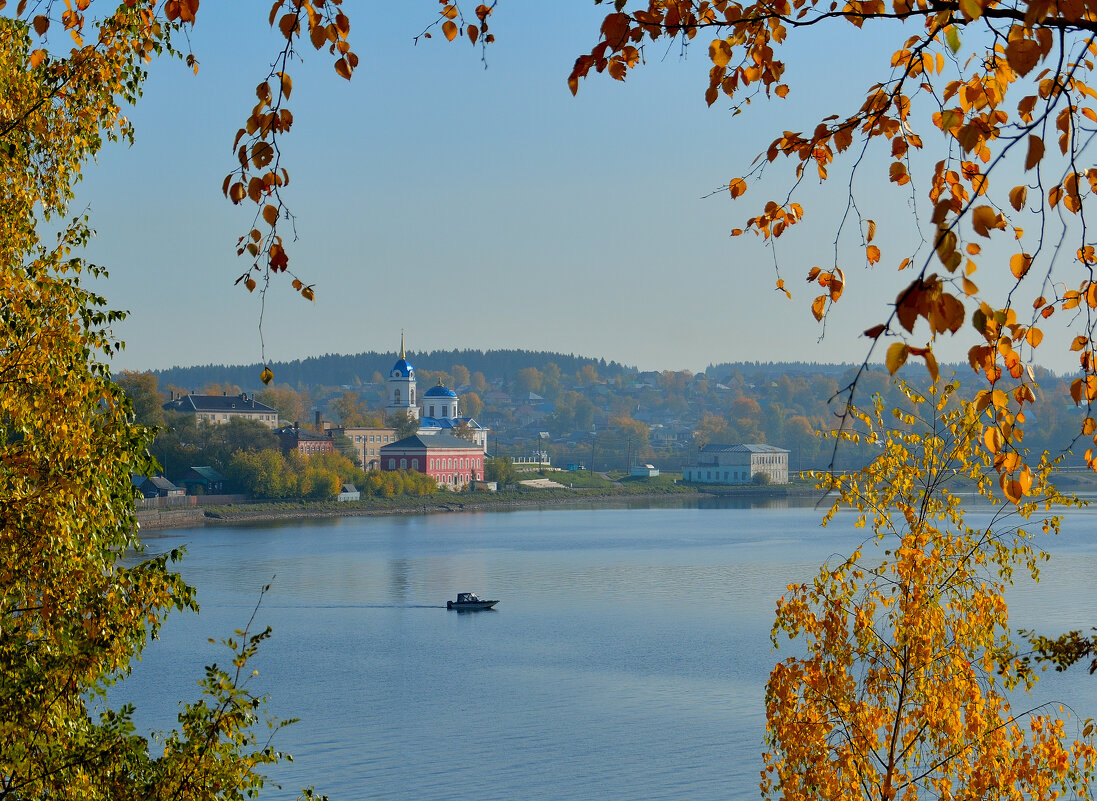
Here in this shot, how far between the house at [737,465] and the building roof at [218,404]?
2537cm

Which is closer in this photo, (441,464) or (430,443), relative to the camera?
(430,443)

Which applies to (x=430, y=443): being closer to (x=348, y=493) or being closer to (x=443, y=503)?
(x=443, y=503)

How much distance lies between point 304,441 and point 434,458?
653 centimetres

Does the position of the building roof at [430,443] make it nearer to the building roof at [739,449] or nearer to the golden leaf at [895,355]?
the building roof at [739,449]

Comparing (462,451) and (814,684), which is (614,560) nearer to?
(814,684)

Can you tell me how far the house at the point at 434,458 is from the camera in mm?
61000

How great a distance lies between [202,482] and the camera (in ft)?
165

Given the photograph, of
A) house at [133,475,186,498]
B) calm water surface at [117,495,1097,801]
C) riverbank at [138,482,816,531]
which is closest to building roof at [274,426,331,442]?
riverbank at [138,482,816,531]

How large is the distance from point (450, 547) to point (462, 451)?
27.2 metres

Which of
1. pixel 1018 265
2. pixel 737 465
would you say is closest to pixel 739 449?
pixel 737 465

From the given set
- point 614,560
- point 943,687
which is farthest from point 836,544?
point 943,687

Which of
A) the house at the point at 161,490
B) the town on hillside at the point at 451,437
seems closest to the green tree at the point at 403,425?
the town on hillside at the point at 451,437

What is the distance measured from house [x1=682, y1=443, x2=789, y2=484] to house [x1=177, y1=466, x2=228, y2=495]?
31.7m

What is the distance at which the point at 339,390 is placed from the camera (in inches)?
6043
